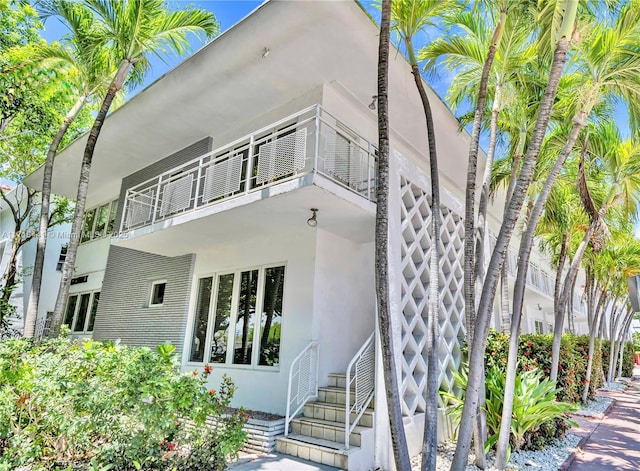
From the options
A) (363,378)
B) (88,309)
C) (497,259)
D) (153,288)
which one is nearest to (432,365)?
(497,259)

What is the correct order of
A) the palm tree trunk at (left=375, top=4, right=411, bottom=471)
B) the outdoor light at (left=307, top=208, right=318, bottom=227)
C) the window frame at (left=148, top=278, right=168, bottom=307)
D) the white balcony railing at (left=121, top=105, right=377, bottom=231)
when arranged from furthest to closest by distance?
the window frame at (left=148, top=278, right=168, bottom=307)
the outdoor light at (left=307, top=208, right=318, bottom=227)
the white balcony railing at (left=121, top=105, right=377, bottom=231)
the palm tree trunk at (left=375, top=4, right=411, bottom=471)

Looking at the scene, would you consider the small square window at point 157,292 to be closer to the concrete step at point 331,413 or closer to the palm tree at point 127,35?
the palm tree at point 127,35

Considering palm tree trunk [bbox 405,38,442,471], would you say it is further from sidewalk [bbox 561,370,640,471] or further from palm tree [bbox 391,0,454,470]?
sidewalk [bbox 561,370,640,471]

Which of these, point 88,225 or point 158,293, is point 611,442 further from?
point 88,225

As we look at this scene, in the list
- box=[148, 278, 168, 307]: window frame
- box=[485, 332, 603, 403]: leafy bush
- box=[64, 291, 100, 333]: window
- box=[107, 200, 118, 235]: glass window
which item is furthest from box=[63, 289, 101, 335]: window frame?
box=[485, 332, 603, 403]: leafy bush

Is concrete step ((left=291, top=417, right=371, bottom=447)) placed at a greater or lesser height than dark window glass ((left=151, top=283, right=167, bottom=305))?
lesser

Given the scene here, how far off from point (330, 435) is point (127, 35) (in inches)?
331

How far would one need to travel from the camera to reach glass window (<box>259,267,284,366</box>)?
301 inches

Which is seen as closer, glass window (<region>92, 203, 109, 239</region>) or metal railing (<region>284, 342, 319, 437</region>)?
metal railing (<region>284, 342, 319, 437</region>)

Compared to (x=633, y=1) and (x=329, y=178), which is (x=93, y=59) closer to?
(x=329, y=178)

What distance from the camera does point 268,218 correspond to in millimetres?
7051

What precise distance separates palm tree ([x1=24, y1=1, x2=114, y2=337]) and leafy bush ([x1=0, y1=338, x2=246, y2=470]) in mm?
2908

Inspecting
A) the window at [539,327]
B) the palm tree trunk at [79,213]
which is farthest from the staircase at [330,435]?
the window at [539,327]

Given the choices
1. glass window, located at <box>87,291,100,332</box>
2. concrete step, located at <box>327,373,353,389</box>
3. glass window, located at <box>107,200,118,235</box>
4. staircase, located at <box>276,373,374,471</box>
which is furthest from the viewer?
glass window, located at <box>107,200,118,235</box>
